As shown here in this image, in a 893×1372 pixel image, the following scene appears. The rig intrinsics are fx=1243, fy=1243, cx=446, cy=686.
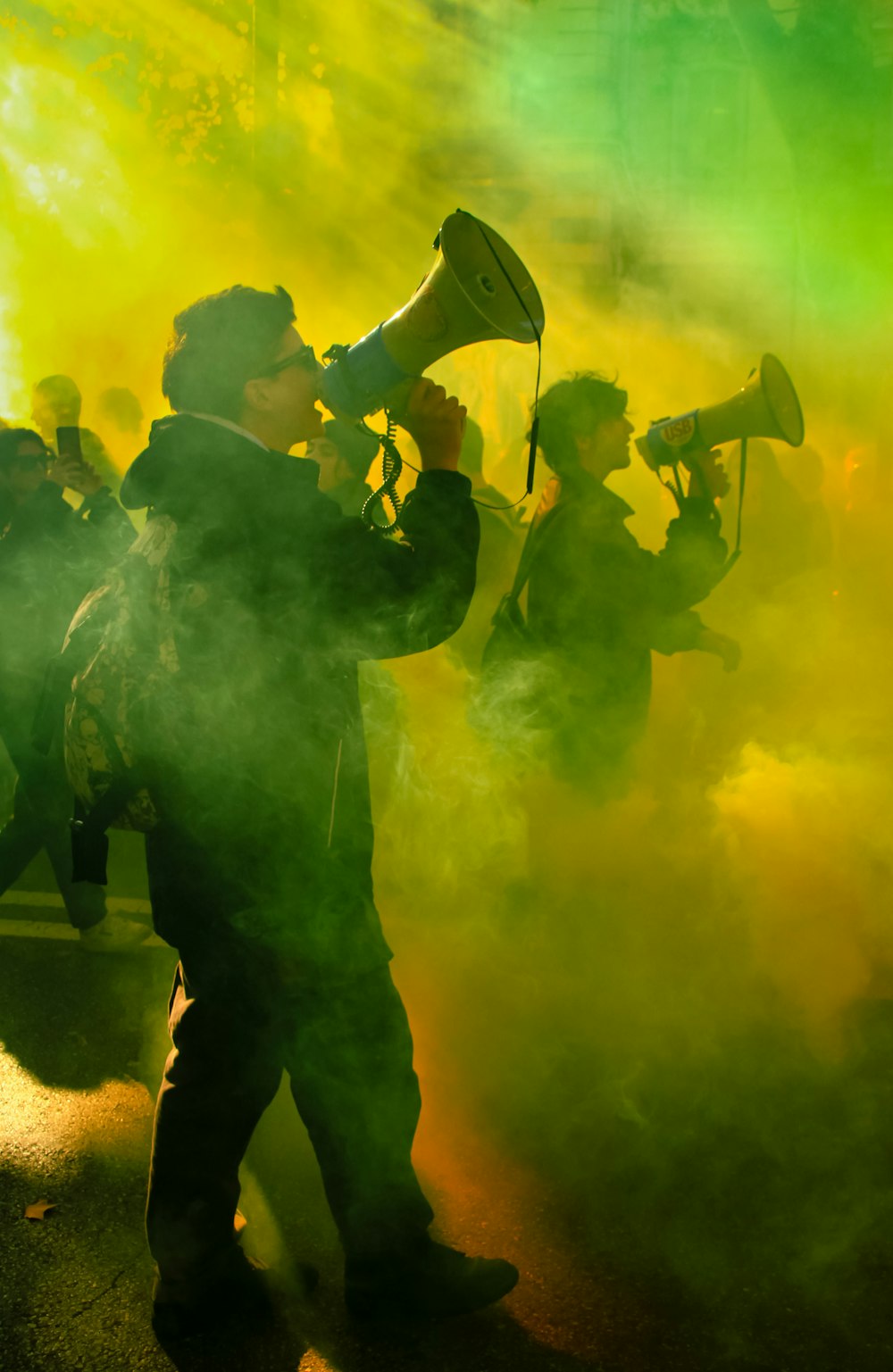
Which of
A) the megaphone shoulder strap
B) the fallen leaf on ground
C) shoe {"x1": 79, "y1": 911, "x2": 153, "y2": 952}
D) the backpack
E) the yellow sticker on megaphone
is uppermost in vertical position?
the yellow sticker on megaphone

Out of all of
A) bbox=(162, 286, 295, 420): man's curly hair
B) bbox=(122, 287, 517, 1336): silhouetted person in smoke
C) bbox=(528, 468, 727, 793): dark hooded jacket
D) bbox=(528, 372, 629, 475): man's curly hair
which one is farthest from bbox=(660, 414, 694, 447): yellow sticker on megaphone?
bbox=(162, 286, 295, 420): man's curly hair

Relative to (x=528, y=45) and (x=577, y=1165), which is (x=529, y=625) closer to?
(x=577, y=1165)

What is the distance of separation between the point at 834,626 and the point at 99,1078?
5.03m

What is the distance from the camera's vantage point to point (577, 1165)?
2961mm

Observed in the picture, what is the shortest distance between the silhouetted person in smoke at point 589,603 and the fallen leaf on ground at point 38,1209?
2073 millimetres

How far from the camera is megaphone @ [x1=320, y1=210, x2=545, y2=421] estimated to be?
236 centimetres

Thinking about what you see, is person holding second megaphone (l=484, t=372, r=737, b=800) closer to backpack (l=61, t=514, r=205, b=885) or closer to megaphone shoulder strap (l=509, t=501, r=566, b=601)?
megaphone shoulder strap (l=509, t=501, r=566, b=601)

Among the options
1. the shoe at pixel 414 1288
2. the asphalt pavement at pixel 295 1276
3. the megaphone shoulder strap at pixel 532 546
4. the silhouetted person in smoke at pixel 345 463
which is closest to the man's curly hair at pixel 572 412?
the megaphone shoulder strap at pixel 532 546

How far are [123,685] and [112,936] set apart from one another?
2.42 meters

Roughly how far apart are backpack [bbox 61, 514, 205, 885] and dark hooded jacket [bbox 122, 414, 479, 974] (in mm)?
25

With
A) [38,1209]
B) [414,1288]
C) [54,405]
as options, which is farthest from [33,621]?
[414,1288]

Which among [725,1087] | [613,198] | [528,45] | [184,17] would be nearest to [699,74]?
[613,198]

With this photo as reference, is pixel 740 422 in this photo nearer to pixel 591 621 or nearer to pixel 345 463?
pixel 591 621

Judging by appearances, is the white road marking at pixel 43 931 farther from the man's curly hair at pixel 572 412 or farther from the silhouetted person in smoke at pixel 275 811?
the man's curly hair at pixel 572 412
